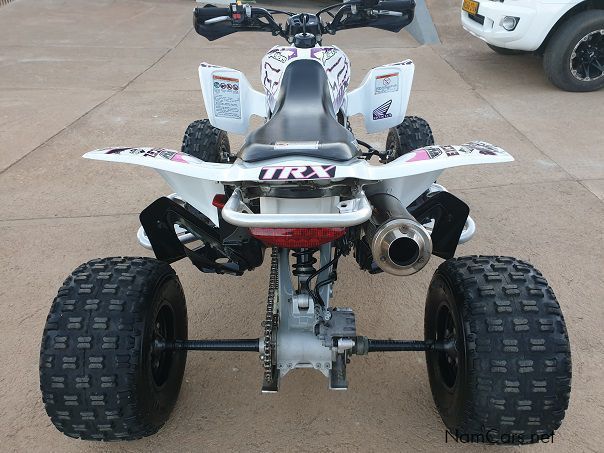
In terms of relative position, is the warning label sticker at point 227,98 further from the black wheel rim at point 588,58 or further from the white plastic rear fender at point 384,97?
the black wheel rim at point 588,58

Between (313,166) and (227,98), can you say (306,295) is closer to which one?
(313,166)

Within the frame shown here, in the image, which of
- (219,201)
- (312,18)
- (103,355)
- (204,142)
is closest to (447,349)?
(219,201)

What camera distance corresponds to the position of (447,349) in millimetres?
2309

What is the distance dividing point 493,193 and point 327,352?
284 cm

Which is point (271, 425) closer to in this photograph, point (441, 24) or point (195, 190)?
point (195, 190)

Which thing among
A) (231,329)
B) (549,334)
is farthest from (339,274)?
(549,334)

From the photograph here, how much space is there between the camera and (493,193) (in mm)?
4648

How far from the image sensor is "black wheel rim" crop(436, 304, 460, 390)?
2355mm

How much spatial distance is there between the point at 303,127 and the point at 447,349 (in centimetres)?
105

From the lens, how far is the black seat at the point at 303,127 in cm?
202

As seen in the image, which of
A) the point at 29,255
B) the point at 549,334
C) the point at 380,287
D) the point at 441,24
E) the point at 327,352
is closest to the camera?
the point at 549,334

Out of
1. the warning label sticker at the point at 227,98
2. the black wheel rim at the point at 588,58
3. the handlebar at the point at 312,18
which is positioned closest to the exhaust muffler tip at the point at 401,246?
the handlebar at the point at 312,18

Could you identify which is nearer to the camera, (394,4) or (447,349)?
(447,349)

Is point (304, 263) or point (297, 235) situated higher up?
point (297, 235)
